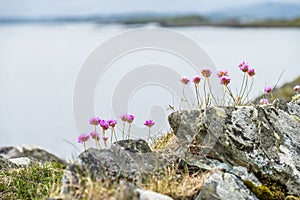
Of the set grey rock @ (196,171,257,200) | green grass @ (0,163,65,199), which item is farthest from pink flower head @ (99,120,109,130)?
grey rock @ (196,171,257,200)

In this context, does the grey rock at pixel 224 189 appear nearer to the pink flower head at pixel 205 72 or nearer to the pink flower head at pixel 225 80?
the pink flower head at pixel 225 80

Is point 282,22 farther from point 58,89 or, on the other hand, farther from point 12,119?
point 12,119

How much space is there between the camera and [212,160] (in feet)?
21.7

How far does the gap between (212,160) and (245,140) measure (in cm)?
52

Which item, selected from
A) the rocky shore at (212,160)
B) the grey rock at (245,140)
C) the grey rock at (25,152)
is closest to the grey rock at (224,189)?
the rocky shore at (212,160)

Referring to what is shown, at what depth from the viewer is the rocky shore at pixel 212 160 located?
578 centimetres

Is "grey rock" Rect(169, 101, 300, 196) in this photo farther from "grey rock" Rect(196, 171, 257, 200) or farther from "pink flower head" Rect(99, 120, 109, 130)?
"pink flower head" Rect(99, 120, 109, 130)

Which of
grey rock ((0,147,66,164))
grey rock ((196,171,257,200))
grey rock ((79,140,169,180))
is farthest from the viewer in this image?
grey rock ((0,147,66,164))

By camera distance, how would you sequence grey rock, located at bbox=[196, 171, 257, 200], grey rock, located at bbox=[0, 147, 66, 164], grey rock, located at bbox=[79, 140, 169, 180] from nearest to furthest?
grey rock, located at bbox=[79, 140, 169, 180], grey rock, located at bbox=[196, 171, 257, 200], grey rock, located at bbox=[0, 147, 66, 164]

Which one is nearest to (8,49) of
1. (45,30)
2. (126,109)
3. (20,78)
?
(45,30)

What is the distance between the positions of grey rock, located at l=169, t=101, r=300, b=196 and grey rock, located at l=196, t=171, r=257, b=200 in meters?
0.42

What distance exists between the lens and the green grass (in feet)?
24.6

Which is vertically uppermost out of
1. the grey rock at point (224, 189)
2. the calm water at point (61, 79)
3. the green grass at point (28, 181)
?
the calm water at point (61, 79)

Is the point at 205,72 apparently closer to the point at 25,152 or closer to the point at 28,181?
the point at 28,181
